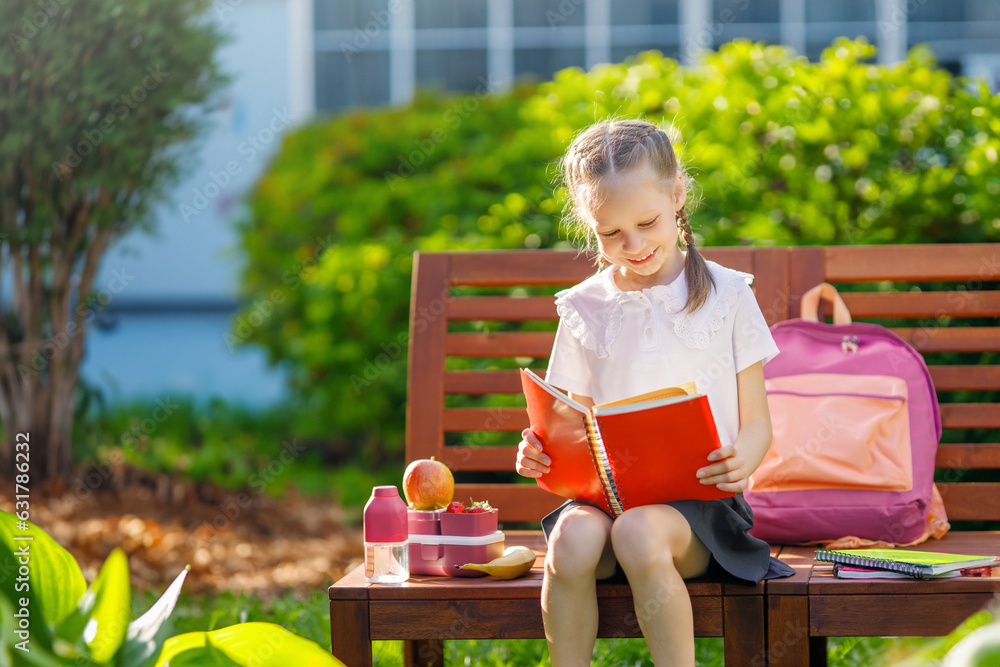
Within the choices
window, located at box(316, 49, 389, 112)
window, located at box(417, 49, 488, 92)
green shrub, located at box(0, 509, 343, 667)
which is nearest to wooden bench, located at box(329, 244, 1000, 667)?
green shrub, located at box(0, 509, 343, 667)

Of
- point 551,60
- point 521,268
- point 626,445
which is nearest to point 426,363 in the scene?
point 521,268

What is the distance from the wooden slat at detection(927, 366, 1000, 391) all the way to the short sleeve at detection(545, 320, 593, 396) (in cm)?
100

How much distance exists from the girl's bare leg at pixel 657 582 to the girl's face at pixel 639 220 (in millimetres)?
557

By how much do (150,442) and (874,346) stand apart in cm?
492

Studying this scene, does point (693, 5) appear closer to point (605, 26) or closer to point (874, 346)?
point (605, 26)

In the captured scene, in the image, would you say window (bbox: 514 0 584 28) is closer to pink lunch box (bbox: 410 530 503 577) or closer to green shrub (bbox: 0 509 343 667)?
pink lunch box (bbox: 410 530 503 577)

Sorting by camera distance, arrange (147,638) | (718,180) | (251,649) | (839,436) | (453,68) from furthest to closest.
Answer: (453,68) → (718,180) → (839,436) → (251,649) → (147,638)

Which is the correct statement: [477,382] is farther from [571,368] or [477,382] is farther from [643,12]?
[643,12]

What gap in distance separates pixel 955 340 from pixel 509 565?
4.63 feet

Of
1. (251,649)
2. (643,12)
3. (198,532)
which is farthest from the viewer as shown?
(643,12)

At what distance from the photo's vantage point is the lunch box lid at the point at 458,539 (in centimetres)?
219

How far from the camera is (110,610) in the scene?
3.92 ft

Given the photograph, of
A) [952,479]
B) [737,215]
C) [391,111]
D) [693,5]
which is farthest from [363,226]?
[693,5]

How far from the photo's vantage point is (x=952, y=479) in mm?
3180
